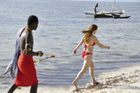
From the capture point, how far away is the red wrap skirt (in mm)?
4723

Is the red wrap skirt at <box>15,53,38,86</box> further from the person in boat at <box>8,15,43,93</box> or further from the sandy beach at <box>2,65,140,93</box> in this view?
the sandy beach at <box>2,65,140,93</box>

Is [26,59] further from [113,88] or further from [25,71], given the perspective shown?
[113,88]

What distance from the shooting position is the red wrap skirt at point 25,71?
4723 mm

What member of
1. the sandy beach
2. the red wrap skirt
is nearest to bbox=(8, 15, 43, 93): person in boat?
the red wrap skirt

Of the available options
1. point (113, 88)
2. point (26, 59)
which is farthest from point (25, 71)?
point (113, 88)

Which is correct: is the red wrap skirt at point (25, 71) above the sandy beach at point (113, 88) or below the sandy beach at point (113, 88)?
above

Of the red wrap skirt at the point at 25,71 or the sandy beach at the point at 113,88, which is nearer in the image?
the red wrap skirt at the point at 25,71

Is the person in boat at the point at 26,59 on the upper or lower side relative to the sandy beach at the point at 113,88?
upper

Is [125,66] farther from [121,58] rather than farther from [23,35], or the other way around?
[23,35]

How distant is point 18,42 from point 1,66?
5212mm

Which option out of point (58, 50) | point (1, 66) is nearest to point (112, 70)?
point (1, 66)

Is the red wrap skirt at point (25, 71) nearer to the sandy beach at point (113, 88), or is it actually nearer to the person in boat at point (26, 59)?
the person in boat at point (26, 59)

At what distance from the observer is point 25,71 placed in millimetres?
4734

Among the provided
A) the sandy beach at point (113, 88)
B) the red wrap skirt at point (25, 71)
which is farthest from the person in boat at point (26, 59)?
the sandy beach at point (113, 88)
